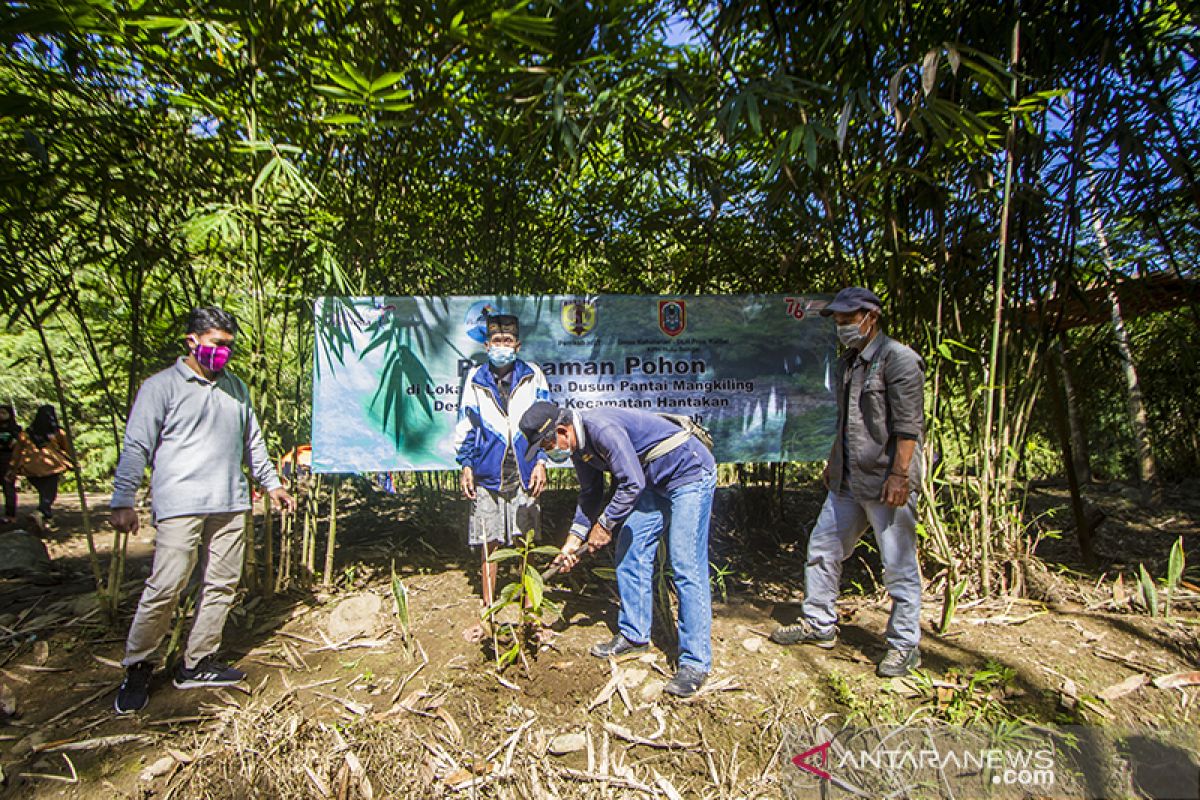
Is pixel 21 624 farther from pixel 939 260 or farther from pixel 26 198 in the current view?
pixel 939 260

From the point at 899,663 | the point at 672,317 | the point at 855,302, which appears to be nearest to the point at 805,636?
the point at 899,663

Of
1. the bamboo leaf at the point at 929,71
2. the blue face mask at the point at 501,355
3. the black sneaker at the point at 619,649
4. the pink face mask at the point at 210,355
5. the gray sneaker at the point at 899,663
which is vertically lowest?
the black sneaker at the point at 619,649

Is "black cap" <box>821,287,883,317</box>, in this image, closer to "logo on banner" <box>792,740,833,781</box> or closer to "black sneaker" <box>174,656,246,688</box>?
"logo on banner" <box>792,740,833,781</box>

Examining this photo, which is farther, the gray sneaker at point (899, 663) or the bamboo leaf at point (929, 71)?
the gray sneaker at point (899, 663)

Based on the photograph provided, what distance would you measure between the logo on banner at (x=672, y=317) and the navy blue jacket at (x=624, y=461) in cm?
91

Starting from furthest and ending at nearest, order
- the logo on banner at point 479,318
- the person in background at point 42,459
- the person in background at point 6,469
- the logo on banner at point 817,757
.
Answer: the person in background at point 6,469 → the person in background at point 42,459 → the logo on banner at point 479,318 → the logo on banner at point 817,757

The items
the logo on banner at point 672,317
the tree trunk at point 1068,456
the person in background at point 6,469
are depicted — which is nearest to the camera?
the tree trunk at point 1068,456

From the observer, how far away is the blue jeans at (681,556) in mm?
2340

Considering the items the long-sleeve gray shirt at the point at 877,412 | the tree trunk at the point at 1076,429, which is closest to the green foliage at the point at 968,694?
the long-sleeve gray shirt at the point at 877,412

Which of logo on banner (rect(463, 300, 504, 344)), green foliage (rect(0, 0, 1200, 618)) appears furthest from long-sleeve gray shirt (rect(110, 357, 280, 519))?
logo on banner (rect(463, 300, 504, 344))

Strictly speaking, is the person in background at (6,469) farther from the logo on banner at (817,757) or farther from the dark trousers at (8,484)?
the logo on banner at (817,757)

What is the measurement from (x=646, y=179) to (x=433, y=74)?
1.42 meters

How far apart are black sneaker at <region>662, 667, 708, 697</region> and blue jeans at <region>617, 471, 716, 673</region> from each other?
0.07 feet

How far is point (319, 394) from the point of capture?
3.09m
